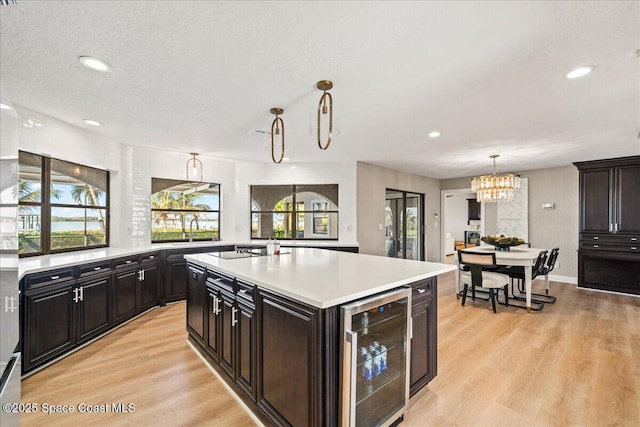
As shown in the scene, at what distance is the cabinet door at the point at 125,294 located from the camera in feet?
11.2

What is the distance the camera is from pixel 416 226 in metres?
7.35

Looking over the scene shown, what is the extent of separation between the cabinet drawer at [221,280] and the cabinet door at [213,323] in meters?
0.07

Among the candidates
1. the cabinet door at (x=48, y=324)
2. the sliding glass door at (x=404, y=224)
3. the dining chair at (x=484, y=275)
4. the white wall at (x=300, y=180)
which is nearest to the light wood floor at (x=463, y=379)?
the cabinet door at (x=48, y=324)

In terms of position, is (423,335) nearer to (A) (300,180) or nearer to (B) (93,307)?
Result: (B) (93,307)

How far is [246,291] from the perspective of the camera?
1953 mm

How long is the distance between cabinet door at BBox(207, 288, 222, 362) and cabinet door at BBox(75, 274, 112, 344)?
149 cm

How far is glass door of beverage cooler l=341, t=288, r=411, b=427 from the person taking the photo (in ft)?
4.79

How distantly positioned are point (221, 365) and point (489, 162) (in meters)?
5.59

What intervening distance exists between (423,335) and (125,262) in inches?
139

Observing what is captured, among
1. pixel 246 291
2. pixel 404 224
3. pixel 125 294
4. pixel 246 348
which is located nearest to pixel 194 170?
pixel 125 294

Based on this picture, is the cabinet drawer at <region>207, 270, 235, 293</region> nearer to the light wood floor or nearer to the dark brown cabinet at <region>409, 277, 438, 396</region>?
the light wood floor

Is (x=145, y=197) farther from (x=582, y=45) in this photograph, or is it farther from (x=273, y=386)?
(x=582, y=45)

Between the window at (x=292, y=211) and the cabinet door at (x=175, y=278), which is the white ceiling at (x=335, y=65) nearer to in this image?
the cabinet door at (x=175, y=278)

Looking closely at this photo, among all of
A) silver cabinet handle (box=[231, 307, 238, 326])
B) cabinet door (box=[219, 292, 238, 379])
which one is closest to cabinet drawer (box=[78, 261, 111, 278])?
cabinet door (box=[219, 292, 238, 379])
